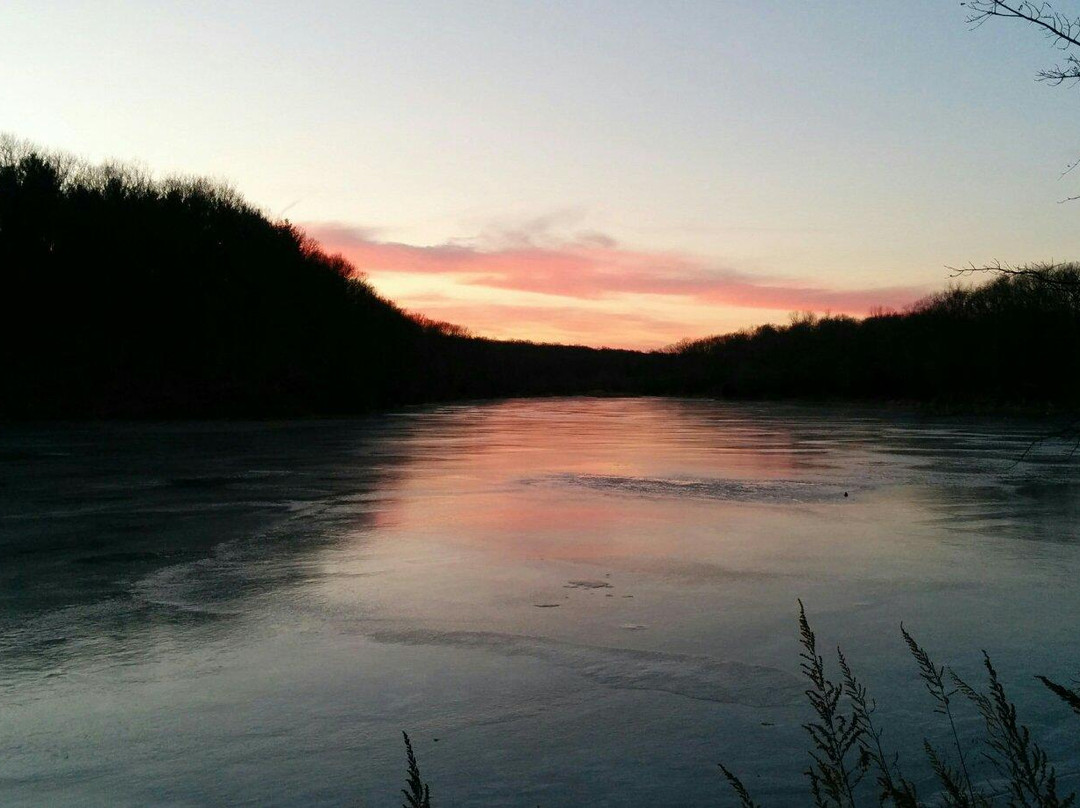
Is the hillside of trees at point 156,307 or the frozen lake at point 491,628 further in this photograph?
the hillside of trees at point 156,307

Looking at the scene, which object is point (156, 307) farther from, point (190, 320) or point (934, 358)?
point (934, 358)

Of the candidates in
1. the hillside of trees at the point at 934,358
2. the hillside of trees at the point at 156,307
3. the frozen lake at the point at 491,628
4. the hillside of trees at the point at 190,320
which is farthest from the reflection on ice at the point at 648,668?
the hillside of trees at the point at 156,307

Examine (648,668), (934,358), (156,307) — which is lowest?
(648,668)

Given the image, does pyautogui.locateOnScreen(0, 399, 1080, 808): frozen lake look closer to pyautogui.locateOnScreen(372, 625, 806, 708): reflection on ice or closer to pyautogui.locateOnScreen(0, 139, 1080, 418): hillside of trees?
pyautogui.locateOnScreen(372, 625, 806, 708): reflection on ice

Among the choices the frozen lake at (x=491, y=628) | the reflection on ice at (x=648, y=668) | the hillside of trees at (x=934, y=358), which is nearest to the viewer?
the frozen lake at (x=491, y=628)

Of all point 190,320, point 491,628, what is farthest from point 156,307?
point 491,628

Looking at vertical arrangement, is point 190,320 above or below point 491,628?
above

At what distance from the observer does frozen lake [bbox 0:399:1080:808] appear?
4.48m

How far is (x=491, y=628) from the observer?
275 inches

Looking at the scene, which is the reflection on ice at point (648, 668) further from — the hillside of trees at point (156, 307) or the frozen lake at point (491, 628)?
the hillside of trees at point (156, 307)

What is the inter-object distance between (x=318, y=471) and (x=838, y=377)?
67.7m

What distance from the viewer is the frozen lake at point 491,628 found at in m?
4.48

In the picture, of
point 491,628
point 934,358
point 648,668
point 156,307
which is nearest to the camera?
point 648,668

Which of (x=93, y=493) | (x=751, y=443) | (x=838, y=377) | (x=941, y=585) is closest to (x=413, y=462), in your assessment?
(x=93, y=493)
